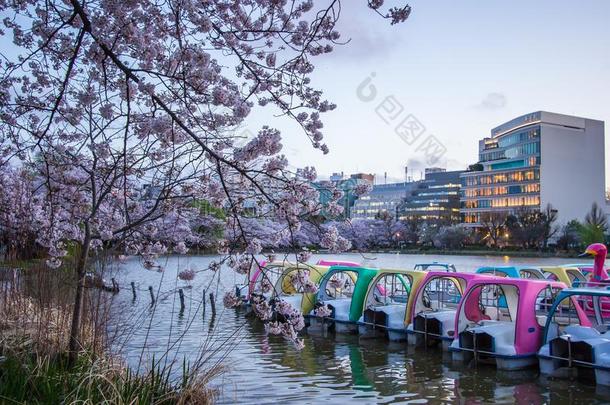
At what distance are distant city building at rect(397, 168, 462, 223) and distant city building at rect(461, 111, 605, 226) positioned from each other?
42.1 metres

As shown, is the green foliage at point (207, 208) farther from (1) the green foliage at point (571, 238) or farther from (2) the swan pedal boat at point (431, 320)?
(1) the green foliage at point (571, 238)

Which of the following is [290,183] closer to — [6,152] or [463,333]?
[6,152]

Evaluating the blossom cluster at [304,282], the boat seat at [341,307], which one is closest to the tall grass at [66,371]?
the blossom cluster at [304,282]

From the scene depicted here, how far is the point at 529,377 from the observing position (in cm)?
1314

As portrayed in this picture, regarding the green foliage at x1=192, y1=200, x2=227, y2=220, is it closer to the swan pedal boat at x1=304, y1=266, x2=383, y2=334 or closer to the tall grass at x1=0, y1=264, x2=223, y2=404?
the tall grass at x1=0, y1=264, x2=223, y2=404

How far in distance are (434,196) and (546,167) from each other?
216ft

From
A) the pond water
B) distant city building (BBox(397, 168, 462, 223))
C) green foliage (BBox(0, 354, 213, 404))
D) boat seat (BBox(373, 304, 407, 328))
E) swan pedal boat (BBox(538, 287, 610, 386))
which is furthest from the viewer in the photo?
distant city building (BBox(397, 168, 462, 223))

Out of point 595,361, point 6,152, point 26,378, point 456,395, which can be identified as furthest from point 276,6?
point 595,361

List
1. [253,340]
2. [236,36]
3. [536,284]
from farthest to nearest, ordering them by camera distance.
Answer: [253,340]
[536,284]
[236,36]

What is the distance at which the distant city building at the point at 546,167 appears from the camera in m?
110

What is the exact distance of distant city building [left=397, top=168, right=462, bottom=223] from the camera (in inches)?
6540

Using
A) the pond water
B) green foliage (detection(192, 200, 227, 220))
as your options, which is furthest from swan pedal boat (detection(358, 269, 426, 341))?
green foliage (detection(192, 200, 227, 220))

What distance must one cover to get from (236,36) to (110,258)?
4930 mm

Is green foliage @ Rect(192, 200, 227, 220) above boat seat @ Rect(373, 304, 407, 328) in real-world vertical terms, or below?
above
